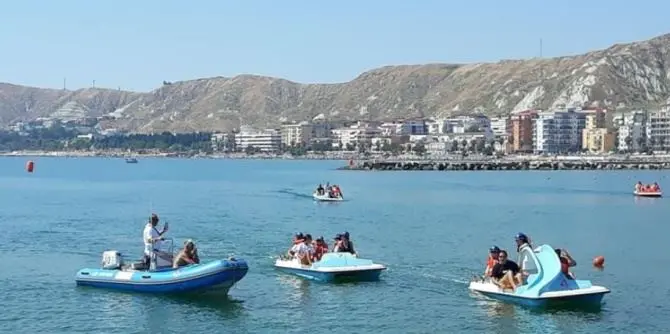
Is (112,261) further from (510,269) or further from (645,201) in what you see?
(645,201)

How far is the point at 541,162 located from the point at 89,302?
163m

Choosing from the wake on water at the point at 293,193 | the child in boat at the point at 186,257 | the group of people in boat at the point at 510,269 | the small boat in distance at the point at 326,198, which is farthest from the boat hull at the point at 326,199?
the child in boat at the point at 186,257

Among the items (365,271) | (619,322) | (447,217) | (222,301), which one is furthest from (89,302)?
(447,217)

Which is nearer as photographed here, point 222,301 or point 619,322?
point 619,322

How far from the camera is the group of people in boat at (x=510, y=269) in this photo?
30922 mm

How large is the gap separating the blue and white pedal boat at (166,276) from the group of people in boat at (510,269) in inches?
296

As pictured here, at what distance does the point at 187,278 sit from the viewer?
1235 inches

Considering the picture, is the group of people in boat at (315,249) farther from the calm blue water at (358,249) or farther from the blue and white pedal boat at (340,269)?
the calm blue water at (358,249)

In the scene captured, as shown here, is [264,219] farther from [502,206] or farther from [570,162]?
[570,162]

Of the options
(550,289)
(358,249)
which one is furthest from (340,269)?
(358,249)

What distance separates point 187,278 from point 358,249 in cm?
1666

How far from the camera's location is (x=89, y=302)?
31.9 metres

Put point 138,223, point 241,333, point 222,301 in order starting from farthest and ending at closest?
point 138,223 → point 222,301 → point 241,333

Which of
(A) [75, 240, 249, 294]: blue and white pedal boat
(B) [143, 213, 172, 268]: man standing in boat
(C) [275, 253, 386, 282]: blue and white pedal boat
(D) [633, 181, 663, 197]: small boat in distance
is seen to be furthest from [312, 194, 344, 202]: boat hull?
(B) [143, 213, 172, 268]: man standing in boat
